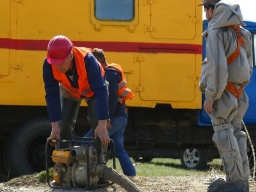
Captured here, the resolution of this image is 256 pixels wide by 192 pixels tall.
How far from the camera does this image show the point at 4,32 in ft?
33.0

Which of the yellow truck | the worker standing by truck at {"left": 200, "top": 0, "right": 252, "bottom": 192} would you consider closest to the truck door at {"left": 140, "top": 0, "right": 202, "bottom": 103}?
the yellow truck

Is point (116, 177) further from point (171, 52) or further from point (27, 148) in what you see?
point (171, 52)

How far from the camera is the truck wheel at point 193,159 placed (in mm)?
14859

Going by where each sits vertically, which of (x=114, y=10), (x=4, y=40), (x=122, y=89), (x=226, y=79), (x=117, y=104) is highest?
(x=114, y=10)

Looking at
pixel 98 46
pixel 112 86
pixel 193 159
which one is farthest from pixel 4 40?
pixel 193 159

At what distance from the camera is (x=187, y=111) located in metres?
10.9

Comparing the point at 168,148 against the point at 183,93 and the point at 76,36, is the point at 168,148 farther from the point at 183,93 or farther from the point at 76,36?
the point at 76,36

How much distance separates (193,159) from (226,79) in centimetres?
939

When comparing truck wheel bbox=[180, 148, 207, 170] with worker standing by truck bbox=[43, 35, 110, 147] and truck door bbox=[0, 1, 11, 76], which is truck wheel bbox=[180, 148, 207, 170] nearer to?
truck door bbox=[0, 1, 11, 76]

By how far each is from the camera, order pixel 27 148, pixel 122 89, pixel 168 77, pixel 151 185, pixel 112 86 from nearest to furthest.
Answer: pixel 151 185, pixel 112 86, pixel 122 89, pixel 27 148, pixel 168 77

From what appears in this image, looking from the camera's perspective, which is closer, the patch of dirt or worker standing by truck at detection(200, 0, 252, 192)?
worker standing by truck at detection(200, 0, 252, 192)

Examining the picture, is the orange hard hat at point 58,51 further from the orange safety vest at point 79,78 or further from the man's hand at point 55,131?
the man's hand at point 55,131

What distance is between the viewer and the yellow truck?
10148mm

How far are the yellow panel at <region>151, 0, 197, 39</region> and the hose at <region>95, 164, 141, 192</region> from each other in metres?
4.37
